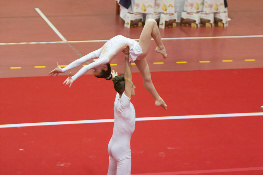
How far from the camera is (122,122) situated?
599 cm

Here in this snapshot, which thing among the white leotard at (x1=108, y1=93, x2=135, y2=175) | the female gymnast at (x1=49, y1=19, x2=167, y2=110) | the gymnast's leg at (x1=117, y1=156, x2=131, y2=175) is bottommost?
the gymnast's leg at (x1=117, y1=156, x2=131, y2=175)

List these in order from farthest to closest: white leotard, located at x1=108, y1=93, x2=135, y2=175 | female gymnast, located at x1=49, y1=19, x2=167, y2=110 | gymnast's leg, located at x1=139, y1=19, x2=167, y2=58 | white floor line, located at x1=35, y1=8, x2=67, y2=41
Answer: white floor line, located at x1=35, y1=8, x2=67, y2=41 → gymnast's leg, located at x1=139, y1=19, x2=167, y2=58 → white leotard, located at x1=108, y1=93, x2=135, y2=175 → female gymnast, located at x1=49, y1=19, x2=167, y2=110

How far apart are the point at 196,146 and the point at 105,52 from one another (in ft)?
8.34

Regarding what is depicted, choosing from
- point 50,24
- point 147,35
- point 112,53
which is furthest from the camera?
point 50,24

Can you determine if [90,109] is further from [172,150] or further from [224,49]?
A: [224,49]

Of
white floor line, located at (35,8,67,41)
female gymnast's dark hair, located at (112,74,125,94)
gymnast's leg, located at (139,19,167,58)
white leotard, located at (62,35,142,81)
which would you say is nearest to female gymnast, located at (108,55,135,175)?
female gymnast's dark hair, located at (112,74,125,94)

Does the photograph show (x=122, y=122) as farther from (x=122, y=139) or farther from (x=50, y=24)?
(x=50, y=24)

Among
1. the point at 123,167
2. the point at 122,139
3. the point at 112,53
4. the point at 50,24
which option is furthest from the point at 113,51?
the point at 50,24

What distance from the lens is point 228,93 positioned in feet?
31.7

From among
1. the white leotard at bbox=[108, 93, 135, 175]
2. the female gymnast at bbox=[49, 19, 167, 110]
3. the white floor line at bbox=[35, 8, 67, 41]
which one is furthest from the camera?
the white floor line at bbox=[35, 8, 67, 41]

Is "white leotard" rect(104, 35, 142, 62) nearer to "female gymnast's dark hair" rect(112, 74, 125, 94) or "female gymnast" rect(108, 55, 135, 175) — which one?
"female gymnast" rect(108, 55, 135, 175)

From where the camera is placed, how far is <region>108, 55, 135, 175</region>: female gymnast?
5.89 meters

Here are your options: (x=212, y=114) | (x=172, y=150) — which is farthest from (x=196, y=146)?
(x=212, y=114)

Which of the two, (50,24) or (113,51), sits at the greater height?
(113,51)
